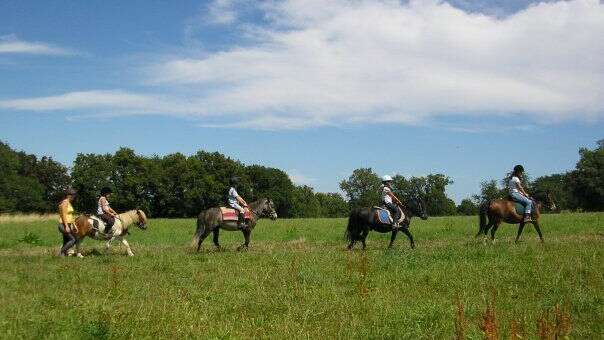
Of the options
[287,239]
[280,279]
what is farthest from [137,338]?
[287,239]

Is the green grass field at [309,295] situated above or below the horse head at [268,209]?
below

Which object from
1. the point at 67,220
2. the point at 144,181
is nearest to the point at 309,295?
the point at 67,220

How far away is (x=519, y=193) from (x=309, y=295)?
40.6 feet

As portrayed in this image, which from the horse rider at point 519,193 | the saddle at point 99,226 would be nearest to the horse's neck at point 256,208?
the saddle at point 99,226

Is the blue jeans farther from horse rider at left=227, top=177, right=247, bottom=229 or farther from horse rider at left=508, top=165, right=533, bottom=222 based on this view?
horse rider at left=227, top=177, right=247, bottom=229

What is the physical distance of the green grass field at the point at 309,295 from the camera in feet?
24.7

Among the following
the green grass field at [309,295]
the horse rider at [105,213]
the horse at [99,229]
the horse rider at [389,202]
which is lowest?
the green grass field at [309,295]

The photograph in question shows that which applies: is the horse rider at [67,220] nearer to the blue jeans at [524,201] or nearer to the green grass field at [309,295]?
the green grass field at [309,295]

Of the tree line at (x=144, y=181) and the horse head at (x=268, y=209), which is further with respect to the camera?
the tree line at (x=144, y=181)

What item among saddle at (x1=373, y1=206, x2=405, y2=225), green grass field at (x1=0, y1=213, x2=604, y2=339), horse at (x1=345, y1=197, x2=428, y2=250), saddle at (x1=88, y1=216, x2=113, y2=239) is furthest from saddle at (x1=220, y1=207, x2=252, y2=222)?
saddle at (x1=373, y1=206, x2=405, y2=225)

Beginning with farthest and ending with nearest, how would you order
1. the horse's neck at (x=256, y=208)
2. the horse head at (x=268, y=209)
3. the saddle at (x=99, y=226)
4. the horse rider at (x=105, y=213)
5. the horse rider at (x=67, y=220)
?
1. the horse head at (x=268, y=209)
2. the horse's neck at (x=256, y=208)
3. the horse rider at (x=105, y=213)
4. the saddle at (x=99, y=226)
5. the horse rider at (x=67, y=220)

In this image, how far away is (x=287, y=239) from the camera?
26031 mm

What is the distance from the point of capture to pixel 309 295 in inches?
388

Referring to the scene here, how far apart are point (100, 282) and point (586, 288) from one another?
966 cm
